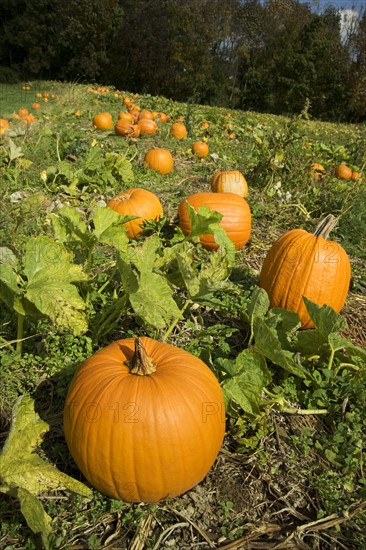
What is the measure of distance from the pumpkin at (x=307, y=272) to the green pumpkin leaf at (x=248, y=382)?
0.90 metres

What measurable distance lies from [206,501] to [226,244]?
1.45 meters

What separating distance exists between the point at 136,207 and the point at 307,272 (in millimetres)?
1748

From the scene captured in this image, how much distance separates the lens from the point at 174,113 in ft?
38.3

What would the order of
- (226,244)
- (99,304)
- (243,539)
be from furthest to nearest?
(99,304) < (226,244) < (243,539)

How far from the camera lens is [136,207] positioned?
400 cm

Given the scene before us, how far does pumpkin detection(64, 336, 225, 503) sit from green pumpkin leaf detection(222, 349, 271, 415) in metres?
0.19

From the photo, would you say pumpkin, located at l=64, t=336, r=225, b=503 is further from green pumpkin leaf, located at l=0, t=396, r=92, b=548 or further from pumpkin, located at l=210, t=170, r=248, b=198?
pumpkin, located at l=210, t=170, r=248, b=198

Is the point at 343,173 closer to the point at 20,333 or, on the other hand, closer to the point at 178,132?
the point at 178,132

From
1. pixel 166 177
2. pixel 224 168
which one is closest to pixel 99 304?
pixel 166 177

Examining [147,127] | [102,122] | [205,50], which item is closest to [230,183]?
[147,127]

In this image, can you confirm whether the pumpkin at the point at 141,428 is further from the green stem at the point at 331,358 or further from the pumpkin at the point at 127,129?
the pumpkin at the point at 127,129

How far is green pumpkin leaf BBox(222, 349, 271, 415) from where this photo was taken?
2104 mm

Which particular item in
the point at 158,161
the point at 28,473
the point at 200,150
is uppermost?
the point at 200,150

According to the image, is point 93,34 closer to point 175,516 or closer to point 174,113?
point 174,113
